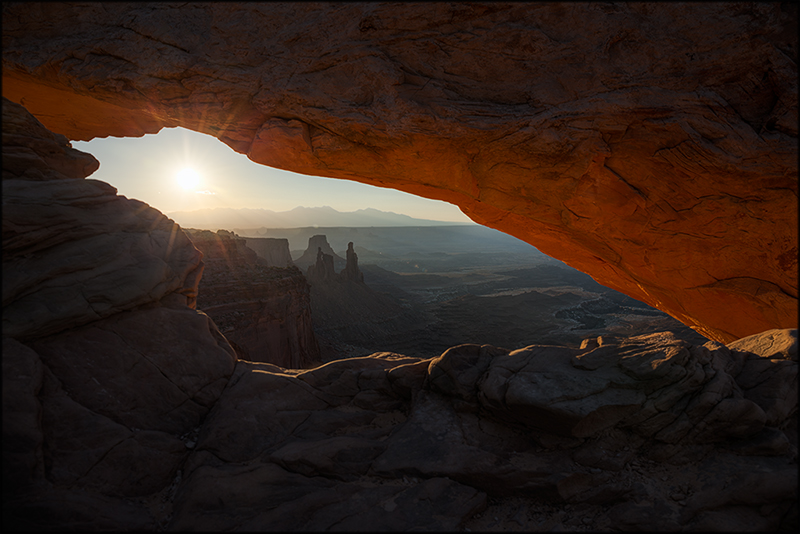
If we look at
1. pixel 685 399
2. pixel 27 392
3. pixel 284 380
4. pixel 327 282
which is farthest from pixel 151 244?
pixel 327 282

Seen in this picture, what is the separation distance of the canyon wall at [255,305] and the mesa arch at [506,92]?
49.9 ft

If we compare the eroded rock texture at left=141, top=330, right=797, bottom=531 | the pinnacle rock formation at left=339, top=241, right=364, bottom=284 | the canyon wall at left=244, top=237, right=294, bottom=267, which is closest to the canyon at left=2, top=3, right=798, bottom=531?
the eroded rock texture at left=141, top=330, right=797, bottom=531

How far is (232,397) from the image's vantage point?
7.26 meters

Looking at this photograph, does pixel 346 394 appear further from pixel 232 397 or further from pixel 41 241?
pixel 41 241

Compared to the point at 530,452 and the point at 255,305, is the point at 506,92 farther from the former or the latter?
the point at 255,305

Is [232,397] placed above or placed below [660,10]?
below

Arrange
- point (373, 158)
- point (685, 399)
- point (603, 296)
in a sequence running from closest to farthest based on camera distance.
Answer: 1. point (685, 399)
2. point (373, 158)
3. point (603, 296)

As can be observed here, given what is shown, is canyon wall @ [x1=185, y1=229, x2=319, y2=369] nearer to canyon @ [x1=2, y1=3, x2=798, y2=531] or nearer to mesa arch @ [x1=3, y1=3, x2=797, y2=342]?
canyon @ [x1=2, y1=3, x2=798, y2=531]

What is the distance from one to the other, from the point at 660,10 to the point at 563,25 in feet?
6.34

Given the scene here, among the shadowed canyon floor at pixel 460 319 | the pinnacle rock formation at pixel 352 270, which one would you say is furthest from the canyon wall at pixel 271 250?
the pinnacle rock formation at pixel 352 270

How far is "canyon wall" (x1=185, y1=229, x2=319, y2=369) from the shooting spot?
2341 centimetres

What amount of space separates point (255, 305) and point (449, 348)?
21.1 m

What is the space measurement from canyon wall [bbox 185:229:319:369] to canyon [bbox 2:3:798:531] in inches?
569

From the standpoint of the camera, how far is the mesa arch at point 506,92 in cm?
761
